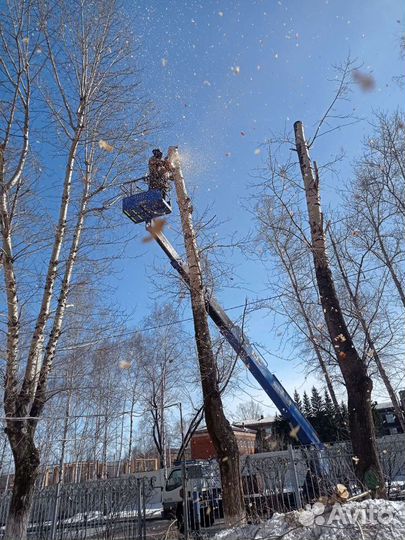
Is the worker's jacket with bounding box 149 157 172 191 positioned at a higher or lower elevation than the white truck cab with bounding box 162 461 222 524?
higher

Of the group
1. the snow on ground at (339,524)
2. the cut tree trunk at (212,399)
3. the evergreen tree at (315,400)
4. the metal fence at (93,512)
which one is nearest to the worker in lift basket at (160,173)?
the cut tree trunk at (212,399)

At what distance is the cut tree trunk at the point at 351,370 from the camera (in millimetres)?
5465

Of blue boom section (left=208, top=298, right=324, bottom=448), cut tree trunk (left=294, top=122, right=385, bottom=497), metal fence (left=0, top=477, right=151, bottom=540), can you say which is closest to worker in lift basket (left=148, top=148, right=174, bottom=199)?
blue boom section (left=208, top=298, right=324, bottom=448)

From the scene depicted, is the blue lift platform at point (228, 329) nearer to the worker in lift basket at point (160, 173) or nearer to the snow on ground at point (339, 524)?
the worker in lift basket at point (160, 173)

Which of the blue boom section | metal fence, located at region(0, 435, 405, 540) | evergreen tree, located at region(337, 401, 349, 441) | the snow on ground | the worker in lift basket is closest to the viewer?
the snow on ground

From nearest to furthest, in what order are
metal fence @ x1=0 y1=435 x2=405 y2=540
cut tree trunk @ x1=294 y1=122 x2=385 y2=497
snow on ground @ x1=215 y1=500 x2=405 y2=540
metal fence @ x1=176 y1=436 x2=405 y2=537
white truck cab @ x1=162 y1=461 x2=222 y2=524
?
1. snow on ground @ x1=215 y1=500 x2=405 y2=540
2. cut tree trunk @ x1=294 y1=122 x2=385 y2=497
3. metal fence @ x1=176 y1=436 x2=405 y2=537
4. metal fence @ x1=0 y1=435 x2=405 y2=540
5. white truck cab @ x1=162 y1=461 x2=222 y2=524

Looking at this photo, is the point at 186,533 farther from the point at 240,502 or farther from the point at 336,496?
the point at 336,496

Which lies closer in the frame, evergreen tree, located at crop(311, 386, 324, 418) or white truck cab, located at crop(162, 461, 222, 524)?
white truck cab, located at crop(162, 461, 222, 524)

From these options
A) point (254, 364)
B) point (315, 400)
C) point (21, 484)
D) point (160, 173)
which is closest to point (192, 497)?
point (254, 364)

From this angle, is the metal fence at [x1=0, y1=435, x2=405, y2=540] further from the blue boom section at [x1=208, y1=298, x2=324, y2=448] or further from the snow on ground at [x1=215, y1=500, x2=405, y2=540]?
the snow on ground at [x1=215, y1=500, x2=405, y2=540]

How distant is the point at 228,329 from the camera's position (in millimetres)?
9344

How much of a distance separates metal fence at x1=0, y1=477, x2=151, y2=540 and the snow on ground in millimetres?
6490

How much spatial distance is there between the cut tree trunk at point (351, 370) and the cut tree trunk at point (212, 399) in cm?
174

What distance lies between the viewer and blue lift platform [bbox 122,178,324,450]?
30.7 ft
